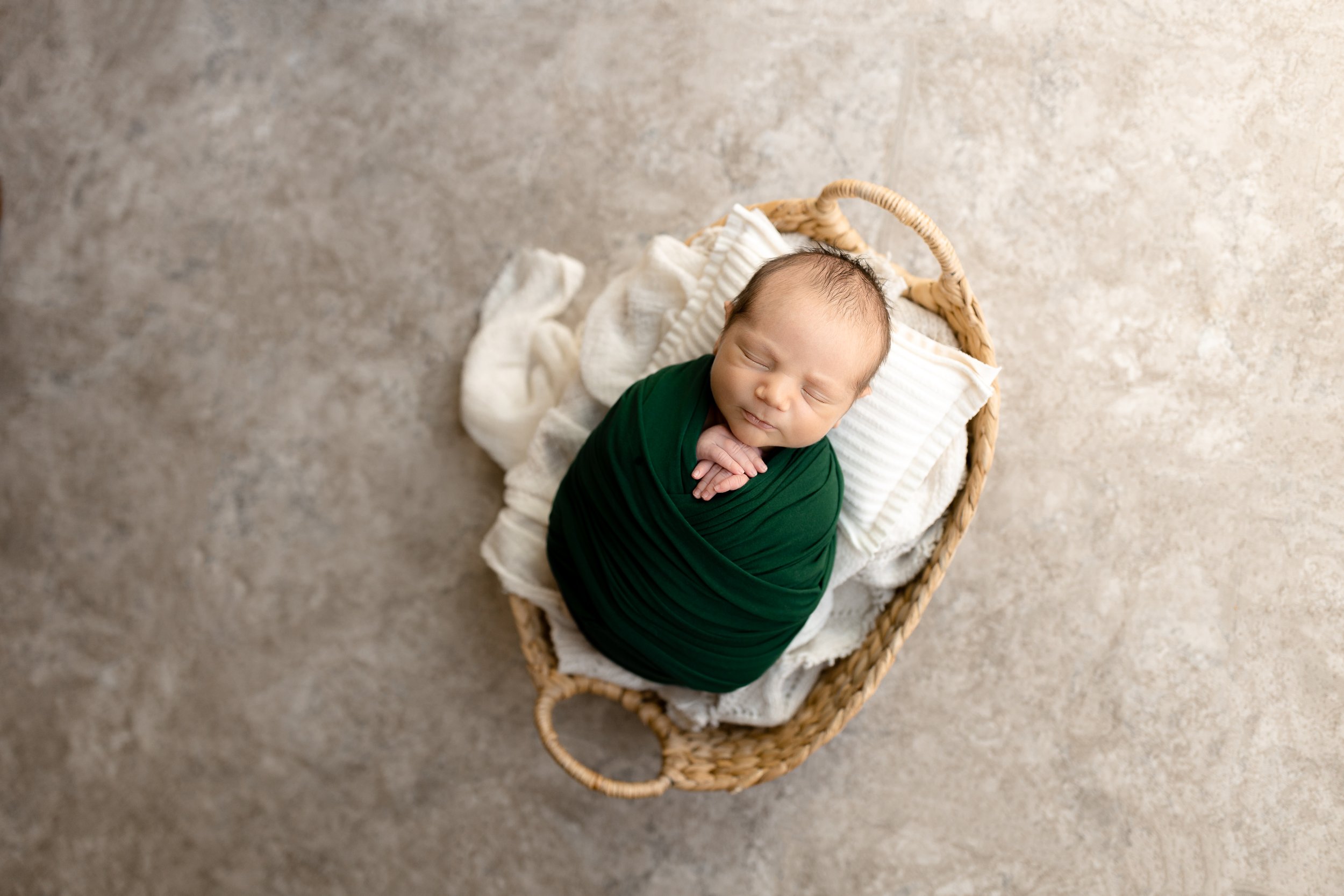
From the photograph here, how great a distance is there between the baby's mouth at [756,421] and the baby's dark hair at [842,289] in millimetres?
112

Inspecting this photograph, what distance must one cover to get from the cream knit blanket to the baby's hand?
204mm

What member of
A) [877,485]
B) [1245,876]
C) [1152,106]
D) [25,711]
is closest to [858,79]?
[1152,106]

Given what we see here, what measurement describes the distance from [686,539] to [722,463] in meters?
0.11

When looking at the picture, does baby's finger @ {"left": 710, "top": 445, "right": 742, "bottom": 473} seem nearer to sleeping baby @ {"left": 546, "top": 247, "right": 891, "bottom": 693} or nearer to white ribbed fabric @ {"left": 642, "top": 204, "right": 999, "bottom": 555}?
sleeping baby @ {"left": 546, "top": 247, "right": 891, "bottom": 693}

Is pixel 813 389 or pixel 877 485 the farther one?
pixel 877 485

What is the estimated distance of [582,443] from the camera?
1.34 m

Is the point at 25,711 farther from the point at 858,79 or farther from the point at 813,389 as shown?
the point at 858,79

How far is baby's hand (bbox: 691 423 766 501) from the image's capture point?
1064mm

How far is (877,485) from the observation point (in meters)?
1.21

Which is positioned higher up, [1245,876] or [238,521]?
[1245,876]

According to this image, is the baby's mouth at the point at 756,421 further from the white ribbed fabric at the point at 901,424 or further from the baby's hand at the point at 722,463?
the white ribbed fabric at the point at 901,424

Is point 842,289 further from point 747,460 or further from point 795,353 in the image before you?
point 747,460

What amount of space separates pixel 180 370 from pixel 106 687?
1.98ft

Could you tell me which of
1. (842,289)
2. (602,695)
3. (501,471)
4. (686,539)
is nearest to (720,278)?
(842,289)
